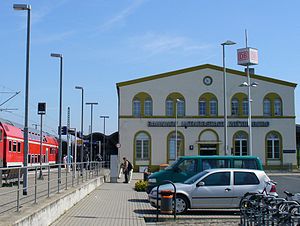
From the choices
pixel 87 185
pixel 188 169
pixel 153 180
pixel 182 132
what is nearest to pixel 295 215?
pixel 188 169

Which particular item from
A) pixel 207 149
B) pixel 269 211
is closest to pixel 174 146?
pixel 207 149

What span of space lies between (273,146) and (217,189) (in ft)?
150

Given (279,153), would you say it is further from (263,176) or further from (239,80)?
(263,176)

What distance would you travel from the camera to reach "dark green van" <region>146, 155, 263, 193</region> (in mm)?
18953

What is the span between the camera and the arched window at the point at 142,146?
58844 millimetres

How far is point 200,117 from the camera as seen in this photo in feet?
196

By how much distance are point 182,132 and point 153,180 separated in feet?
127

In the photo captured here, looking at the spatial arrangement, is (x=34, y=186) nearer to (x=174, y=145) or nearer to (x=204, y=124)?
(x=174, y=145)

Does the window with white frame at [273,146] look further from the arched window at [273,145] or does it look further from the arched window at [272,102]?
the arched window at [272,102]

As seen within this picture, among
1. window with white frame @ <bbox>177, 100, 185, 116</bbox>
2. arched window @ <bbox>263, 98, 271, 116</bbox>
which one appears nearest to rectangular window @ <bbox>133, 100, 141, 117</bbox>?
window with white frame @ <bbox>177, 100, 185, 116</bbox>

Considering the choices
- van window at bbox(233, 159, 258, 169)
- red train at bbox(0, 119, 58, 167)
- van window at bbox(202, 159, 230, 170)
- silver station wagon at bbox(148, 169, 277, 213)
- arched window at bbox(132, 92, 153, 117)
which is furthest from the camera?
arched window at bbox(132, 92, 153, 117)

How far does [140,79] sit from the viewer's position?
60.2 metres

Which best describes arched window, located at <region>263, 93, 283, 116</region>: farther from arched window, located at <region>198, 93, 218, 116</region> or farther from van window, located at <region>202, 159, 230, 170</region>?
van window, located at <region>202, 159, 230, 170</region>

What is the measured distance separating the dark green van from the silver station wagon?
2389mm
